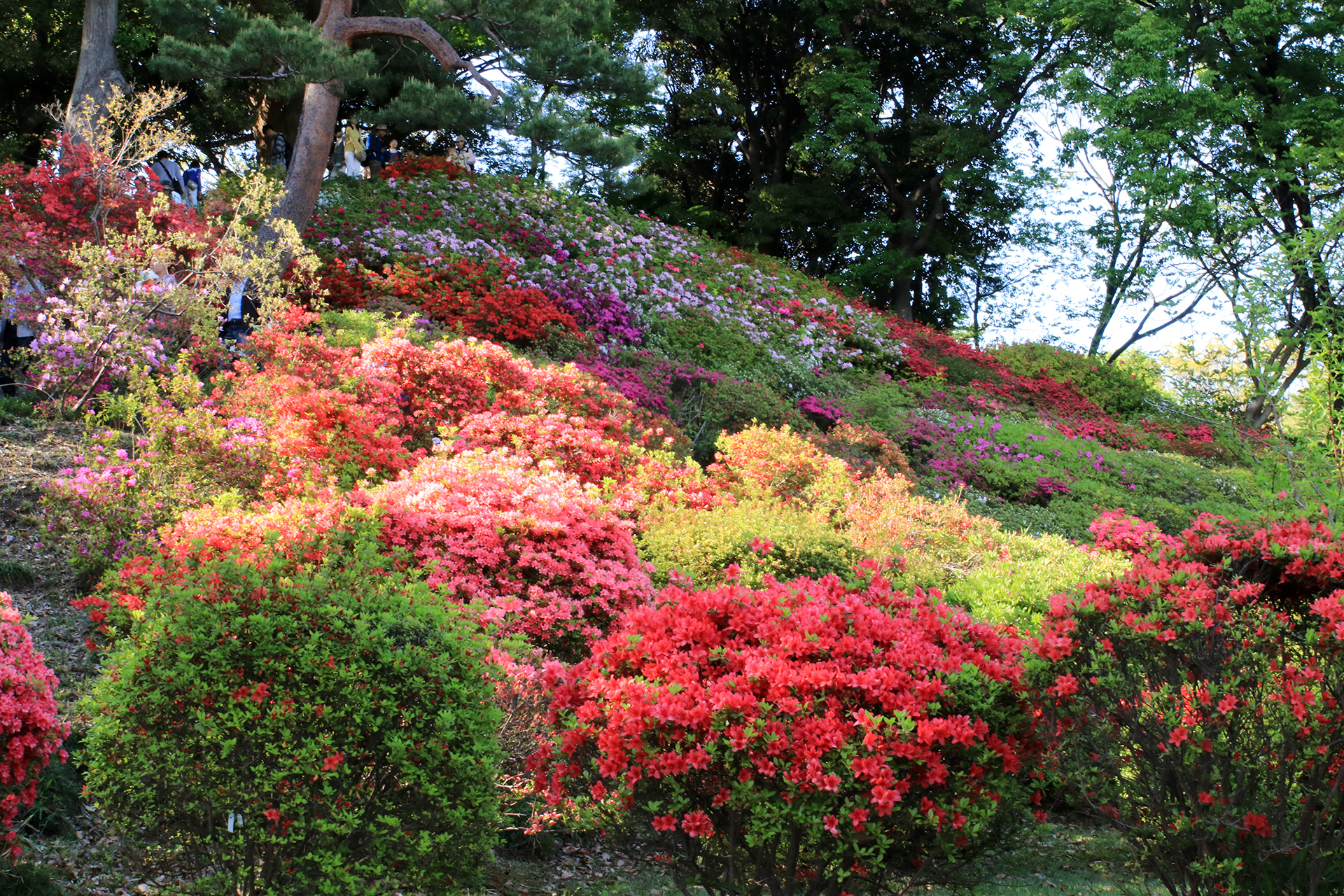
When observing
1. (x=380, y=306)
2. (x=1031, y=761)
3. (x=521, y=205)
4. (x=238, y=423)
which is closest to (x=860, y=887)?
(x=1031, y=761)

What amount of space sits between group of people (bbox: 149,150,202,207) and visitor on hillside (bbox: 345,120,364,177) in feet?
9.01

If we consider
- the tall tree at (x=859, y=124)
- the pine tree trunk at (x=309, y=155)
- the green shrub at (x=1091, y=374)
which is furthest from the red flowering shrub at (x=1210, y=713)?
the tall tree at (x=859, y=124)

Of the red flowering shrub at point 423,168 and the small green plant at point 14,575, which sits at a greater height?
the red flowering shrub at point 423,168

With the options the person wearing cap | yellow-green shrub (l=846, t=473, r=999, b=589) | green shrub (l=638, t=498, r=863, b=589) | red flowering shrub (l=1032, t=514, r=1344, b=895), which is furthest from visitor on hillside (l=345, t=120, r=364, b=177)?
red flowering shrub (l=1032, t=514, r=1344, b=895)

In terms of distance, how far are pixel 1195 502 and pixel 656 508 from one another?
9015mm

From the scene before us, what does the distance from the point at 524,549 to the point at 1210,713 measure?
3324 mm

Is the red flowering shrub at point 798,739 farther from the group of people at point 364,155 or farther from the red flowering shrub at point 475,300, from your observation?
the group of people at point 364,155

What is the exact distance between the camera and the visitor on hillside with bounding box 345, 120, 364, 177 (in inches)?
658

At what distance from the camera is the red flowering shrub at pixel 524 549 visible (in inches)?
197

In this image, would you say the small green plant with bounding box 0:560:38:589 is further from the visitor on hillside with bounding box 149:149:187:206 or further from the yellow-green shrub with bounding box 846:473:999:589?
the visitor on hillside with bounding box 149:149:187:206

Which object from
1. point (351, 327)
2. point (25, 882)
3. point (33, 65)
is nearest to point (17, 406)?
point (351, 327)

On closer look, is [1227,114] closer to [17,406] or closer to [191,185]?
[191,185]

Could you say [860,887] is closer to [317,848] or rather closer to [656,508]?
[317,848]

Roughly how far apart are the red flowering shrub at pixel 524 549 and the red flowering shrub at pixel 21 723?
1733mm
